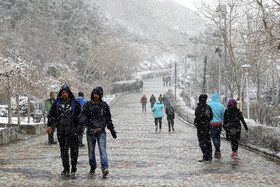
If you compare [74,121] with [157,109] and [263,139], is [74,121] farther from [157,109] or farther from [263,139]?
[157,109]

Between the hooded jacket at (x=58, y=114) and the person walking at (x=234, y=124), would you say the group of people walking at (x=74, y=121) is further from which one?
the person walking at (x=234, y=124)

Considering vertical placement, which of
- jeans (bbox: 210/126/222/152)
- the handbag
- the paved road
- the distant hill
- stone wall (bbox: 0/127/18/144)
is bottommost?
the paved road

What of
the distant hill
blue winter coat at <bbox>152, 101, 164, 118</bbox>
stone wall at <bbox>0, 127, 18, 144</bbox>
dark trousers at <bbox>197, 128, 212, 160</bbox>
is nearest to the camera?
dark trousers at <bbox>197, 128, 212, 160</bbox>

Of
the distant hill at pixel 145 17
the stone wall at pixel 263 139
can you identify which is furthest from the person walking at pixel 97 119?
the distant hill at pixel 145 17

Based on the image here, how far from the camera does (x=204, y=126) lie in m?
8.52

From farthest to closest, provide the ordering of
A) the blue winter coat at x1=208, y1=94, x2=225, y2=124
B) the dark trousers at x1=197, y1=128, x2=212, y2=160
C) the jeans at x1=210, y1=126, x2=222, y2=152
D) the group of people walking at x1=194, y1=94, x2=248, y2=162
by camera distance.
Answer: the blue winter coat at x1=208, y1=94, x2=225, y2=124 → the jeans at x1=210, y1=126, x2=222, y2=152 → the group of people walking at x1=194, y1=94, x2=248, y2=162 → the dark trousers at x1=197, y1=128, x2=212, y2=160

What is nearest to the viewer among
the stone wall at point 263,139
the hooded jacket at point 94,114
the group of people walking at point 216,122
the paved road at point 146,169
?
the paved road at point 146,169

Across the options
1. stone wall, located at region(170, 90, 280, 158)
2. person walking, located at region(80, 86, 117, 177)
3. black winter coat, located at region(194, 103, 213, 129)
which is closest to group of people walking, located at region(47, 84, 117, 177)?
person walking, located at region(80, 86, 117, 177)

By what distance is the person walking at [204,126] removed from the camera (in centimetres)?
842

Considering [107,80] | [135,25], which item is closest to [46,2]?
[107,80]

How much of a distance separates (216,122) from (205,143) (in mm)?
A: 731

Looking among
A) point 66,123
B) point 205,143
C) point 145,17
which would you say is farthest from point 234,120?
point 145,17

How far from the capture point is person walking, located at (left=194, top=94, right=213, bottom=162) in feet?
27.6

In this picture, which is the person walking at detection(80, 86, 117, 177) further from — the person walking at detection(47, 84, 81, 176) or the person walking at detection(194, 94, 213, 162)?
the person walking at detection(194, 94, 213, 162)
